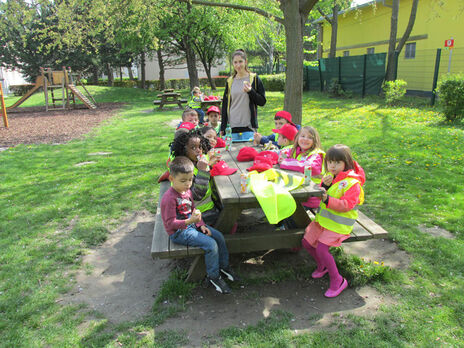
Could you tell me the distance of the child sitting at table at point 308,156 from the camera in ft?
11.7

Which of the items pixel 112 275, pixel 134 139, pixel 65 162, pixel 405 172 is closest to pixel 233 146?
pixel 112 275

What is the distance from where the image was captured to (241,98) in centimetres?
495

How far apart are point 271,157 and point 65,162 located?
554 cm

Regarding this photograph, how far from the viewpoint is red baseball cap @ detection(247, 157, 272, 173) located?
11.2 feet

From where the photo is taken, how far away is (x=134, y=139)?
9875mm

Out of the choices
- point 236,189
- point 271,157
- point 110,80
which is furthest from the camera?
point 110,80

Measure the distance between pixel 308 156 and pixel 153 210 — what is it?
2.39 m

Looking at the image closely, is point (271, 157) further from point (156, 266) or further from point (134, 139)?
point (134, 139)

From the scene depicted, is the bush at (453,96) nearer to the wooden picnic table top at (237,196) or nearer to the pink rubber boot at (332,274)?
the wooden picnic table top at (237,196)

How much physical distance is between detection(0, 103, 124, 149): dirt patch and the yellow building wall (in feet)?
32.1

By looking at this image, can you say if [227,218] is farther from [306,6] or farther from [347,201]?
[306,6]

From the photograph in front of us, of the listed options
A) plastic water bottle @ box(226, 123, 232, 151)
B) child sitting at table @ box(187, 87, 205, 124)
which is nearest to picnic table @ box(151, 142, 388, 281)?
plastic water bottle @ box(226, 123, 232, 151)

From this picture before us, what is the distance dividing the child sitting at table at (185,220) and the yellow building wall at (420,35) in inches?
410

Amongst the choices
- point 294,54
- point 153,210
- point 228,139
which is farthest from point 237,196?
point 294,54
